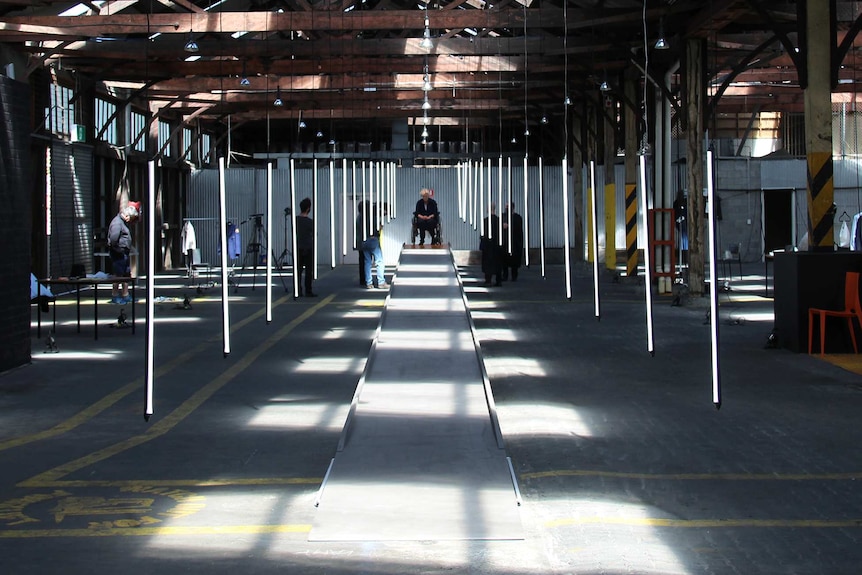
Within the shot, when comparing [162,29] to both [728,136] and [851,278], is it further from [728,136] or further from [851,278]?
[728,136]

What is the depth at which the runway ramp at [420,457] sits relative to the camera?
593 cm

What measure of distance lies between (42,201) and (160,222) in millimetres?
10628

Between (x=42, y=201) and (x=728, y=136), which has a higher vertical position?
(x=728, y=136)

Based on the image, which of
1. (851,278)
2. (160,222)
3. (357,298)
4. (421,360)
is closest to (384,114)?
(160,222)

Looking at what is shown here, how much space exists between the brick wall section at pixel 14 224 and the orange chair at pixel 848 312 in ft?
28.1

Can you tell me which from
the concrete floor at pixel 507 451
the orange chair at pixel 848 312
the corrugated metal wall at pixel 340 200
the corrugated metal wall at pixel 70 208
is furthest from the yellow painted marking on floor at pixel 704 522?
the corrugated metal wall at pixel 340 200

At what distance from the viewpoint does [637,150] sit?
26656 mm

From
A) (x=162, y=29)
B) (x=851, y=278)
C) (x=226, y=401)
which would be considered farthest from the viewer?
Answer: (x=162, y=29)

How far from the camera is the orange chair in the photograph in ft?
44.3

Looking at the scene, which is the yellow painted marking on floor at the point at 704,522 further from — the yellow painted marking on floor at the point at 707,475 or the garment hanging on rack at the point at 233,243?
the garment hanging on rack at the point at 233,243

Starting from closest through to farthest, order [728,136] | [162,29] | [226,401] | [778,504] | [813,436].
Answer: [778,504], [813,436], [226,401], [162,29], [728,136]

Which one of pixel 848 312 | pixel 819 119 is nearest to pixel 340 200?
pixel 819 119

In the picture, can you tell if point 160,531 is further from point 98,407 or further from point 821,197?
point 821,197

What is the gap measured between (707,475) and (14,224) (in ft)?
26.5
